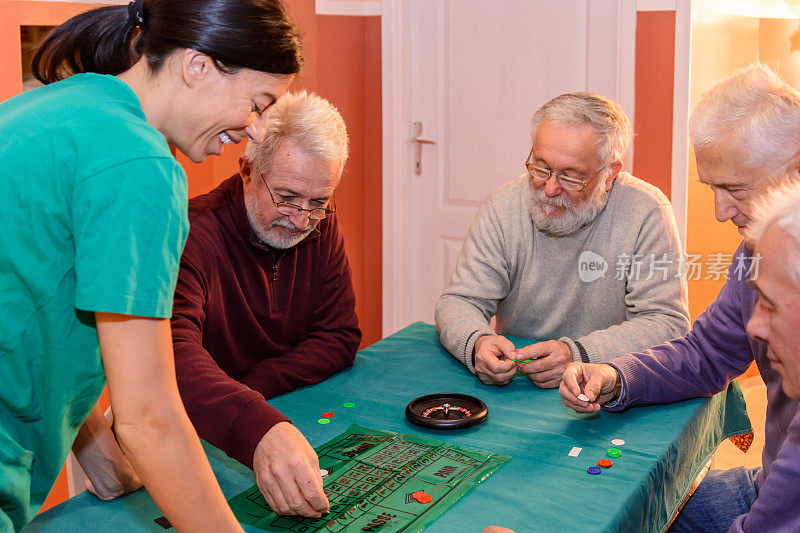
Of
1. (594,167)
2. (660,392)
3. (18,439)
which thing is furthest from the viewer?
(594,167)

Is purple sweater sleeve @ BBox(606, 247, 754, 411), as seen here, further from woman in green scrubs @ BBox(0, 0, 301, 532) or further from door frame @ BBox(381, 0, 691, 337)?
door frame @ BBox(381, 0, 691, 337)

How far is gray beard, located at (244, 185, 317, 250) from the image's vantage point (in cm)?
207

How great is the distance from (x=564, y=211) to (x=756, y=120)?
0.77m

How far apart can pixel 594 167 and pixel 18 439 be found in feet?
5.98

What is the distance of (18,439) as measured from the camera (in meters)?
1.08

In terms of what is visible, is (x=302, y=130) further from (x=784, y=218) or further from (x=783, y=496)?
(x=783, y=496)

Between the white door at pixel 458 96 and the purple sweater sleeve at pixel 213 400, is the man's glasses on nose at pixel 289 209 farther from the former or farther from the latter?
the white door at pixel 458 96

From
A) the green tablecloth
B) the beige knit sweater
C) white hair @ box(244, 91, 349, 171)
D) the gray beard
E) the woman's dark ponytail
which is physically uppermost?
the woman's dark ponytail

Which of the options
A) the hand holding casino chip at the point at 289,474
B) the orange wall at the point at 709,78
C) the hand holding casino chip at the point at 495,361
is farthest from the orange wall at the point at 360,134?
the hand holding casino chip at the point at 289,474

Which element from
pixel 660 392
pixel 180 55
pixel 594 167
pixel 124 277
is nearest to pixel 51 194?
pixel 124 277

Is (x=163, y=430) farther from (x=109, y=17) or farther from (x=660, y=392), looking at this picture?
(x=660, y=392)

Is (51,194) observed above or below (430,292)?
above

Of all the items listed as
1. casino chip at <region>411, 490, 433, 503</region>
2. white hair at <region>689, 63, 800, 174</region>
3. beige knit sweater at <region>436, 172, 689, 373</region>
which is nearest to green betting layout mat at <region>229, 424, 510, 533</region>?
casino chip at <region>411, 490, 433, 503</region>

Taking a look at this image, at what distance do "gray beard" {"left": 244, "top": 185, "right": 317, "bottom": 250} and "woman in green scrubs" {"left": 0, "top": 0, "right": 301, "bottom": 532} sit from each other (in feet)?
2.82
